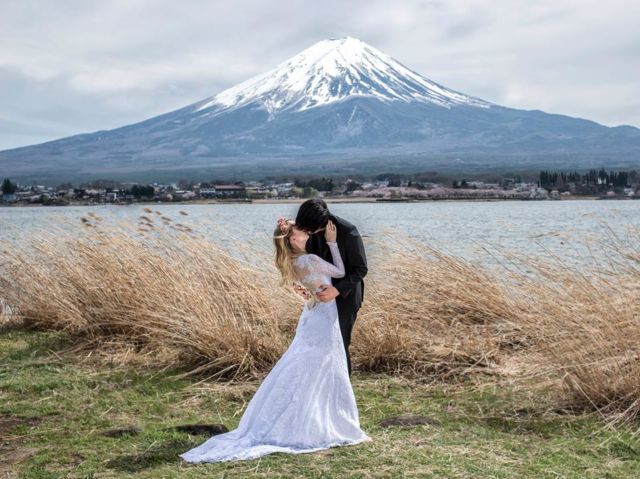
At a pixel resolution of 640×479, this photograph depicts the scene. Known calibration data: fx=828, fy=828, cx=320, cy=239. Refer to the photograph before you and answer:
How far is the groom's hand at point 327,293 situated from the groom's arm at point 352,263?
0.19 feet

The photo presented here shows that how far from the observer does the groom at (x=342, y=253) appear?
17.3 feet

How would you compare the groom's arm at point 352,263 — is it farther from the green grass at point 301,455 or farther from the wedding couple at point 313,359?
the green grass at point 301,455

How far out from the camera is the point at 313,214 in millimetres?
5242

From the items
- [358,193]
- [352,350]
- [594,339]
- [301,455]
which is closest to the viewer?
[301,455]

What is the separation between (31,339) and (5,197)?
7613 centimetres

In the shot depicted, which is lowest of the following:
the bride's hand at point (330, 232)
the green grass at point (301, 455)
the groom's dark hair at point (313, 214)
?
the green grass at point (301, 455)

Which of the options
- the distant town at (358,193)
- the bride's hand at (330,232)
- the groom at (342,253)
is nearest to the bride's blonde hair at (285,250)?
the groom at (342,253)

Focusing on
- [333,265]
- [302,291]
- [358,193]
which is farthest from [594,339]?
[358,193]

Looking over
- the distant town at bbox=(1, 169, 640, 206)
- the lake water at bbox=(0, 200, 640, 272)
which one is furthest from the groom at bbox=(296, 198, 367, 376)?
the distant town at bbox=(1, 169, 640, 206)

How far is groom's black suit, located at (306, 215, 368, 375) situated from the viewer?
17.7 feet

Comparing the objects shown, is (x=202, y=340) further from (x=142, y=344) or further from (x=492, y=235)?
(x=492, y=235)

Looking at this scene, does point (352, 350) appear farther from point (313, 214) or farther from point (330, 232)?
point (313, 214)

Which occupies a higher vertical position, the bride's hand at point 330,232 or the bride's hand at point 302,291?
the bride's hand at point 330,232

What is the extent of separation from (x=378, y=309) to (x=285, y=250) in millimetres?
2807
